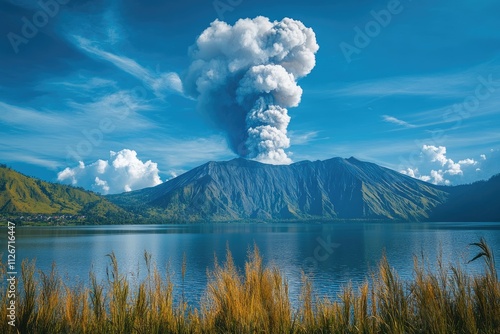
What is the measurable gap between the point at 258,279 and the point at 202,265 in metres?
72.9

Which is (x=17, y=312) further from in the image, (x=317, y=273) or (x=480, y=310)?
(x=317, y=273)

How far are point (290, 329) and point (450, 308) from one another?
345 cm

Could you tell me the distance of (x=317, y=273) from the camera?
66875 millimetres

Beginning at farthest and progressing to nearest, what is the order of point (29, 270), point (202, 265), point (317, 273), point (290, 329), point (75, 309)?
point (202, 265) < point (317, 273) < point (29, 270) < point (75, 309) < point (290, 329)

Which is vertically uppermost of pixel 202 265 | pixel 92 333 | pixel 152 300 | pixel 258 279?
pixel 258 279

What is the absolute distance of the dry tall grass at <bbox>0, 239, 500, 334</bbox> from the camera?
7.64 metres

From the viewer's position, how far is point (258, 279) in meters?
8.66

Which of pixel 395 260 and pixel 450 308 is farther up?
pixel 450 308

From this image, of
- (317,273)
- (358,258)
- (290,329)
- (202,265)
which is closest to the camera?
(290,329)

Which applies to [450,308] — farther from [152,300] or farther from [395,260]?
[395,260]

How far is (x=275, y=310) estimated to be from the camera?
811 cm

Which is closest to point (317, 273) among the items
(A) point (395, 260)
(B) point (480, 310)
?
(A) point (395, 260)

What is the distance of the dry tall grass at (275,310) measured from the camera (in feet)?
25.1

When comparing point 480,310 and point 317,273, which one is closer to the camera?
point 480,310
